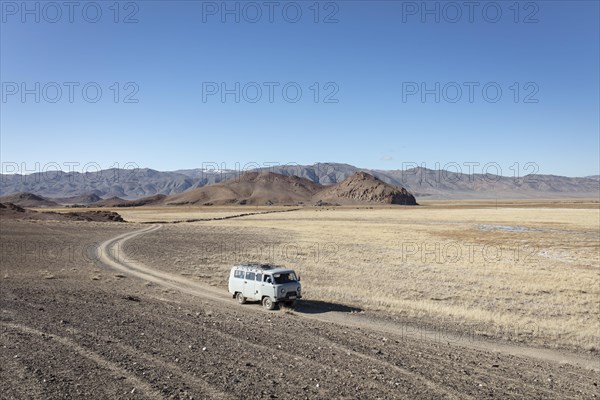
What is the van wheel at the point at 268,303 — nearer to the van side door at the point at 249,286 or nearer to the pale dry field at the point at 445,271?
the van side door at the point at 249,286

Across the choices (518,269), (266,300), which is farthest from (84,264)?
(518,269)

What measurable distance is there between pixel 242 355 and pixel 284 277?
32.5 ft

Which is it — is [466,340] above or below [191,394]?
below

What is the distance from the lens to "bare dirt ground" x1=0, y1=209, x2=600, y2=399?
11.9 meters

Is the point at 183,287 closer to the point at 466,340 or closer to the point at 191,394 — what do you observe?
the point at 466,340

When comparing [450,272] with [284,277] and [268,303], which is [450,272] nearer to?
[284,277]

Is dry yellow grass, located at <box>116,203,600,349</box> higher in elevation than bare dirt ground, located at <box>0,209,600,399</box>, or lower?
lower

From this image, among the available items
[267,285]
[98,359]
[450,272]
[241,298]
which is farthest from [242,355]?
[450,272]

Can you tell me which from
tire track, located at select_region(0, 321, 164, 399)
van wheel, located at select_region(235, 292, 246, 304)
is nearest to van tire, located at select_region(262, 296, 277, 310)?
van wheel, located at select_region(235, 292, 246, 304)

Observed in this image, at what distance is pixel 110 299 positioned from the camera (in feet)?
75.4

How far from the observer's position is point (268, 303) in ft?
78.7

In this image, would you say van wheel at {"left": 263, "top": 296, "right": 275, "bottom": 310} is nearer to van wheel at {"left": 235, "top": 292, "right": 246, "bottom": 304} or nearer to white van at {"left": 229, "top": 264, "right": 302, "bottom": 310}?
white van at {"left": 229, "top": 264, "right": 302, "bottom": 310}

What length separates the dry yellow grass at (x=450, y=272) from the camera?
77.3ft

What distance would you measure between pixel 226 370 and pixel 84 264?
96.3 feet
